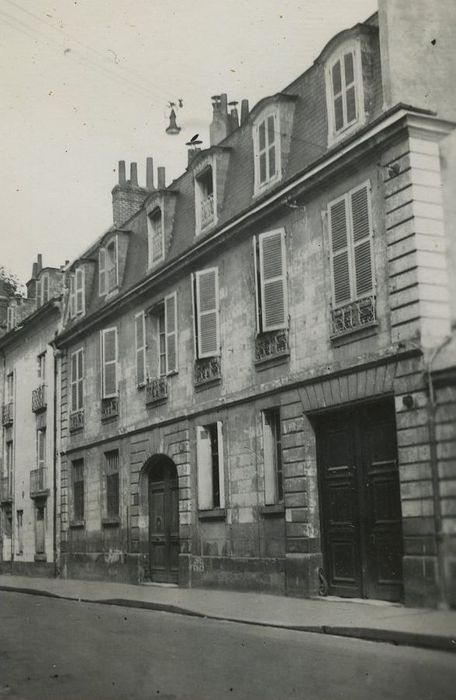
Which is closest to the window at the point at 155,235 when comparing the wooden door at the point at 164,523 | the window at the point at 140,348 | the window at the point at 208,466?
the window at the point at 140,348

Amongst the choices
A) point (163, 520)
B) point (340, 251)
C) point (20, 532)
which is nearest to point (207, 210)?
point (340, 251)

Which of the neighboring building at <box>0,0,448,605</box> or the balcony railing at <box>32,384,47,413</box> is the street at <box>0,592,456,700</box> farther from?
the balcony railing at <box>32,384,47,413</box>

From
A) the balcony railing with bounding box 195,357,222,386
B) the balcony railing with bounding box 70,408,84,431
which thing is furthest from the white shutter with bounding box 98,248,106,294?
the balcony railing with bounding box 195,357,222,386

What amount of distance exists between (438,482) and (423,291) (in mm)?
2651

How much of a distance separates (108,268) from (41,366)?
22.2ft

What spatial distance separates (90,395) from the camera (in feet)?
76.7

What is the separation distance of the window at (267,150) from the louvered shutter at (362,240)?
2563mm

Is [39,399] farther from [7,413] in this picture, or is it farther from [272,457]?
[272,457]

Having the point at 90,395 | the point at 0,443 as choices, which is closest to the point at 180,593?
the point at 90,395

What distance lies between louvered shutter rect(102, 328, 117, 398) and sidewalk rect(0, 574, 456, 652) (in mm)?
5315

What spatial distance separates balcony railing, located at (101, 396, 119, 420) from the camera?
853 inches

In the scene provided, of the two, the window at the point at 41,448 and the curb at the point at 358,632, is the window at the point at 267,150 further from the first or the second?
the window at the point at 41,448

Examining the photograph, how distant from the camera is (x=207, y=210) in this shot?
58.9 feet

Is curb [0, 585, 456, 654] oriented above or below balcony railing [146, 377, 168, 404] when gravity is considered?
below
